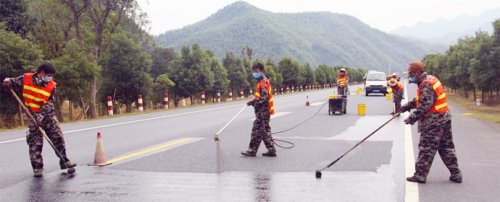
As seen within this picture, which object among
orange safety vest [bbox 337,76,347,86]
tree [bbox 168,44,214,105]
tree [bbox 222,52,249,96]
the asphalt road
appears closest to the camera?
the asphalt road

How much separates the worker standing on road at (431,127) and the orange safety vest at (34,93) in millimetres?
5158

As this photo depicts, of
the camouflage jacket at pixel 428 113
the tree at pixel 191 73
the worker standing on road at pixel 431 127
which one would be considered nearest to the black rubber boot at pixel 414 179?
the worker standing on road at pixel 431 127

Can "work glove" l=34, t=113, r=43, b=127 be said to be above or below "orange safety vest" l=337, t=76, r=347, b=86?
below

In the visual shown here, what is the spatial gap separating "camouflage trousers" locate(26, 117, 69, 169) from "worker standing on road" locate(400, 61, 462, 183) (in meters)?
5.10

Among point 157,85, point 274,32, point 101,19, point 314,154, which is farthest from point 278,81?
point 274,32

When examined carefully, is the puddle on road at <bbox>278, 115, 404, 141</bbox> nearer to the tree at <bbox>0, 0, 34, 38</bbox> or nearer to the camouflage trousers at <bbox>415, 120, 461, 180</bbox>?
the camouflage trousers at <bbox>415, 120, 461, 180</bbox>

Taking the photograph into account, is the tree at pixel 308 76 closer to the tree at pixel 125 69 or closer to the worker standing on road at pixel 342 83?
the tree at pixel 125 69

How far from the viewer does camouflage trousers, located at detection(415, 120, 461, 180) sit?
6078 mm

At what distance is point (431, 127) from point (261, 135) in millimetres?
3084

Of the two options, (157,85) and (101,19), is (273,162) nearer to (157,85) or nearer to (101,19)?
(101,19)

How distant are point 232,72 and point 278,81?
13.2m

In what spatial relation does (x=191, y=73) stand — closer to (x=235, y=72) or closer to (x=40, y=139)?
(x=235, y=72)

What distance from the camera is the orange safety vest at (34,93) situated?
6.58 metres

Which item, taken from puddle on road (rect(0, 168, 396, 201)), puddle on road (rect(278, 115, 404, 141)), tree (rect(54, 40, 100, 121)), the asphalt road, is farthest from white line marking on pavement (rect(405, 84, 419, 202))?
tree (rect(54, 40, 100, 121))
